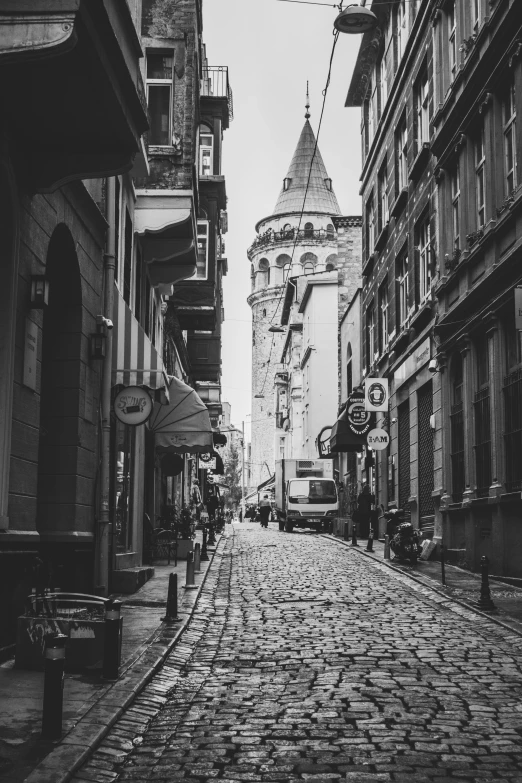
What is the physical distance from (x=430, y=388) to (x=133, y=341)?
29.7ft

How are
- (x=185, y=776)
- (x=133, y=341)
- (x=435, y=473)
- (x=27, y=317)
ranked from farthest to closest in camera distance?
(x=435, y=473) < (x=133, y=341) < (x=27, y=317) < (x=185, y=776)

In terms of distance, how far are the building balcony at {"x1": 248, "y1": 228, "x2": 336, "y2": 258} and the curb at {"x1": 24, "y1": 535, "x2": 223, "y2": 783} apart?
3409 inches

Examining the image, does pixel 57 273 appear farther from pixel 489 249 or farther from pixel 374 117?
pixel 374 117

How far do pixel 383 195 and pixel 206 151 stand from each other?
6120 mm

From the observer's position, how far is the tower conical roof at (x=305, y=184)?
3910 inches

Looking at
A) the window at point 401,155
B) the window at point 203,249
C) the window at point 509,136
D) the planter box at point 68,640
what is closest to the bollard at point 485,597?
the planter box at point 68,640

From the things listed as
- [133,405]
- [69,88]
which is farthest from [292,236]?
[69,88]

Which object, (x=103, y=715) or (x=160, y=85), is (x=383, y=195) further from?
(x=103, y=715)

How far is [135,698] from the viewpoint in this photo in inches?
305

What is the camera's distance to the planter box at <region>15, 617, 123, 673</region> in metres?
8.38

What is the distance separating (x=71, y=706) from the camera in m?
7.12

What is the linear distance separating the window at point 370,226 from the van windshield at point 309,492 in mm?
10126

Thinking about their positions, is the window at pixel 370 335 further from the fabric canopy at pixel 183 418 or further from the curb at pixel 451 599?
the fabric canopy at pixel 183 418

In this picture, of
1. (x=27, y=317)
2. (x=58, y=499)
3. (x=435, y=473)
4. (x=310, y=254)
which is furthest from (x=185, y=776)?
(x=310, y=254)
